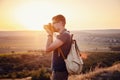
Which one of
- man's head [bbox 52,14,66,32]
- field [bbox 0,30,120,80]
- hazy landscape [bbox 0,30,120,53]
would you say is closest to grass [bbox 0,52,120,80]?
field [bbox 0,30,120,80]

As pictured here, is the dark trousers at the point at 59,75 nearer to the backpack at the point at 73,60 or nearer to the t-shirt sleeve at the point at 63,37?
the backpack at the point at 73,60

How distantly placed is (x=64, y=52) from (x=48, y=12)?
378 centimetres

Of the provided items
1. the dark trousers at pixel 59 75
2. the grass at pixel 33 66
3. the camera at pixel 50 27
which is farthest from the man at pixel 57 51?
the grass at pixel 33 66

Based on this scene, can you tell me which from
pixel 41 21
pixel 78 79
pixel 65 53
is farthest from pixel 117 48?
pixel 65 53

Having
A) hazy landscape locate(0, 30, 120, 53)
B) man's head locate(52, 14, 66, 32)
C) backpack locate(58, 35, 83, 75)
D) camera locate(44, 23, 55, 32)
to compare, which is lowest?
hazy landscape locate(0, 30, 120, 53)

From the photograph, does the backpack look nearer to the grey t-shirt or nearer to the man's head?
the grey t-shirt

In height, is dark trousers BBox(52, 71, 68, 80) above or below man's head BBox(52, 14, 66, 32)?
below

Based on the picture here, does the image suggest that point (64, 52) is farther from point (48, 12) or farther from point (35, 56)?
point (35, 56)

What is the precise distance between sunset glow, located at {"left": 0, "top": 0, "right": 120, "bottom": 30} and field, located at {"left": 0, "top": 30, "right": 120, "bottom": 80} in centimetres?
19

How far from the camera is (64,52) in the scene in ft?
12.7

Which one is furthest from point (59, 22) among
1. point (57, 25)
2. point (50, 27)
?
point (50, 27)

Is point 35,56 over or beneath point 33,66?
over

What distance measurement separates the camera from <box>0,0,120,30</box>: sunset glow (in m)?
7.61

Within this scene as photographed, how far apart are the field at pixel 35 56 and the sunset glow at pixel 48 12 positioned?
190 millimetres
